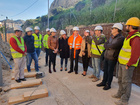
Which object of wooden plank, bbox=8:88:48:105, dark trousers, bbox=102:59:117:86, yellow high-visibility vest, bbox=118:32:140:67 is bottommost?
wooden plank, bbox=8:88:48:105

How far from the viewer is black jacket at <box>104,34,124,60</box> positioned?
3140mm

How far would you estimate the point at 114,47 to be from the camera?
321 cm

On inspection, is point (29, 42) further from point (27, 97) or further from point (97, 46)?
point (97, 46)

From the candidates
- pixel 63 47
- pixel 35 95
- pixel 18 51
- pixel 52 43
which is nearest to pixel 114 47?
pixel 35 95

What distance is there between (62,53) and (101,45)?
84.3 inches

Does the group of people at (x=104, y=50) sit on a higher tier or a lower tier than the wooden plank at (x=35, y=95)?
higher

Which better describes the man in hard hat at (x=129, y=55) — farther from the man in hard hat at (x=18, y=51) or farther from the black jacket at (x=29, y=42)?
the black jacket at (x=29, y=42)

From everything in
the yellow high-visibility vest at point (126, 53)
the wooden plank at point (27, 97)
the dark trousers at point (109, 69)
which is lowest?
the wooden plank at point (27, 97)

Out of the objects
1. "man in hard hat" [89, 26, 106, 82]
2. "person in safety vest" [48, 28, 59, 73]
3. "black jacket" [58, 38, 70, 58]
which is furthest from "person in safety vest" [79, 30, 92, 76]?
"person in safety vest" [48, 28, 59, 73]

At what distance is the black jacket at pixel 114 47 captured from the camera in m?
3.14

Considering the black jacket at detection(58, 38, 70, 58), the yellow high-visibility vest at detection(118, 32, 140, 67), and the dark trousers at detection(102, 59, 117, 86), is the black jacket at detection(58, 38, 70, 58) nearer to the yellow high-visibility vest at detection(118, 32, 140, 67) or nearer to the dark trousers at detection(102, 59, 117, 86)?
the dark trousers at detection(102, 59, 117, 86)

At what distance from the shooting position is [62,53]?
546cm

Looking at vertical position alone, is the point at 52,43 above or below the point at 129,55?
above

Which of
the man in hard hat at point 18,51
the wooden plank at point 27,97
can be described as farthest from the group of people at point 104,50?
the wooden plank at point 27,97
